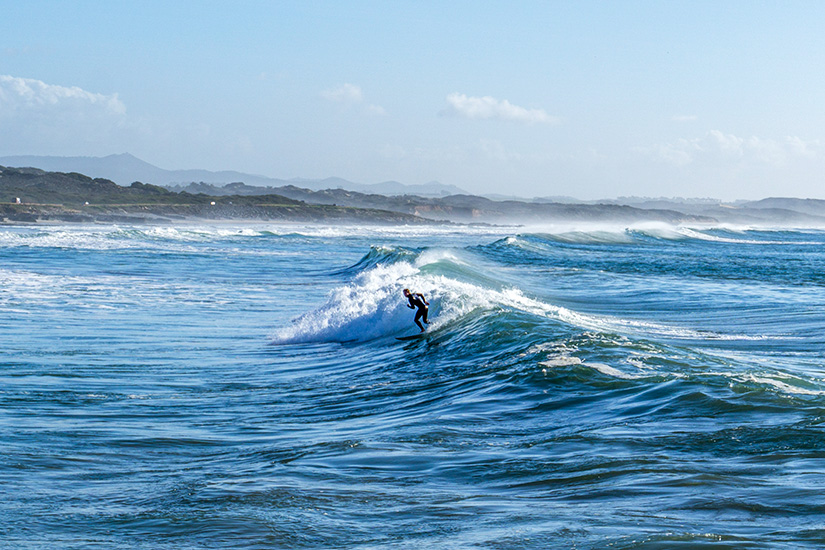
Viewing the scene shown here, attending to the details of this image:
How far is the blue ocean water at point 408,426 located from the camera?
4.57 metres

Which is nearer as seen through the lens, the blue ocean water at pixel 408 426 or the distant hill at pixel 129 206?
the blue ocean water at pixel 408 426

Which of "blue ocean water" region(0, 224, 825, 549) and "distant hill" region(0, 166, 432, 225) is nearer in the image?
"blue ocean water" region(0, 224, 825, 549)

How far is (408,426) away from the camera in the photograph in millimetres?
7219

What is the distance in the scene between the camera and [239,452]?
258 inches

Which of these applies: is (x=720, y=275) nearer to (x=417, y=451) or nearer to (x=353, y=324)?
(x=353, y=324)

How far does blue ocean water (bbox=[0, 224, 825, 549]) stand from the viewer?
4.57 metres

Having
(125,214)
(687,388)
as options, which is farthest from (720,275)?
(125,214)

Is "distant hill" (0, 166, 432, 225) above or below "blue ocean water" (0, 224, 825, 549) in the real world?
above

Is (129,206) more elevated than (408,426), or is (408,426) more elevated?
(129,206)

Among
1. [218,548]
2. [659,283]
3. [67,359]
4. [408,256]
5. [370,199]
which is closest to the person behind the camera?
[218,548]

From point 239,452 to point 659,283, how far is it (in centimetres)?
1911

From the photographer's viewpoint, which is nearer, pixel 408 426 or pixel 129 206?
pixel 408 426

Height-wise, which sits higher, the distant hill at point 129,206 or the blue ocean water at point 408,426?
the distant hill at point 129,206

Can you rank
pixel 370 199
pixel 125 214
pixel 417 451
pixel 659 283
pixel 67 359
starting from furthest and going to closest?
pixel 370 199
pixel 125 214
pixel 659 283
pixel 67 359
pixel 417 451
